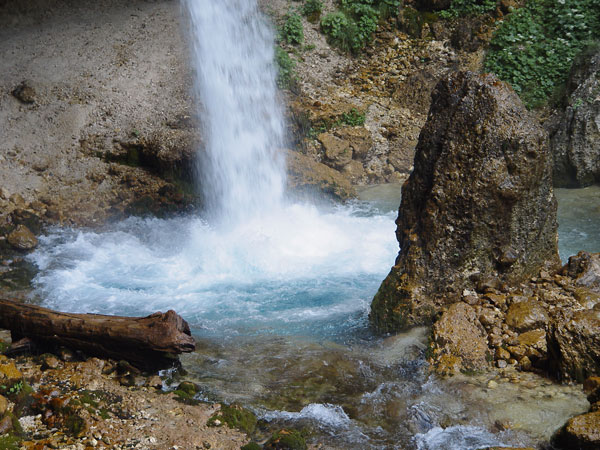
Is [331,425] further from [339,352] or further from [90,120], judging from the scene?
[90,120]

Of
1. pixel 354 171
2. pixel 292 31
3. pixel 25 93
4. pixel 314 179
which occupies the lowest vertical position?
pixel 314 179

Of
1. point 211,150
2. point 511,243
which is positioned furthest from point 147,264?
point 511,243

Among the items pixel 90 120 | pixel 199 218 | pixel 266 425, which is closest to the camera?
pixel 266 425

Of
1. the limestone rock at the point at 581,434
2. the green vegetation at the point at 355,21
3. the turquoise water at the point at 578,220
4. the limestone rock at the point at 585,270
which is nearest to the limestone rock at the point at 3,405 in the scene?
the limestone rock at the point at 581,434

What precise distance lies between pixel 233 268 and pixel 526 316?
4.36m

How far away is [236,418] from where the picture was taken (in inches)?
135

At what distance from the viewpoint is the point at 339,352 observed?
14.8 ft

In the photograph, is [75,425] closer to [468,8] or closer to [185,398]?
[185,398]

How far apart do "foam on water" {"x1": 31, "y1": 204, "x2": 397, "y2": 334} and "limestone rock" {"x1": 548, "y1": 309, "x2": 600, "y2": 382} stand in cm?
213

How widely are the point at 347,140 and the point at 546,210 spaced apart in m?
6.86

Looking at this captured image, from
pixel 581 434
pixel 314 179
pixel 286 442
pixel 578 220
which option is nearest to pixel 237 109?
pixel 314 179

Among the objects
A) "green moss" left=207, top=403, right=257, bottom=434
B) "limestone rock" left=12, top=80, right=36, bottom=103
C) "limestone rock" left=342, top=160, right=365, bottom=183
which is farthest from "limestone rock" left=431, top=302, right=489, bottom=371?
"limestone rock" left=12, top=80, right=36, bottom=103

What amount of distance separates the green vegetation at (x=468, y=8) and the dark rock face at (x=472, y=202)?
914 centimetres

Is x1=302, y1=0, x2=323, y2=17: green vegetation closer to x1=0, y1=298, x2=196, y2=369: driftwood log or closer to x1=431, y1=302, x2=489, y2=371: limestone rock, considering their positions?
x1=431, y1=302, x2=489, y2=371: limestone rock
